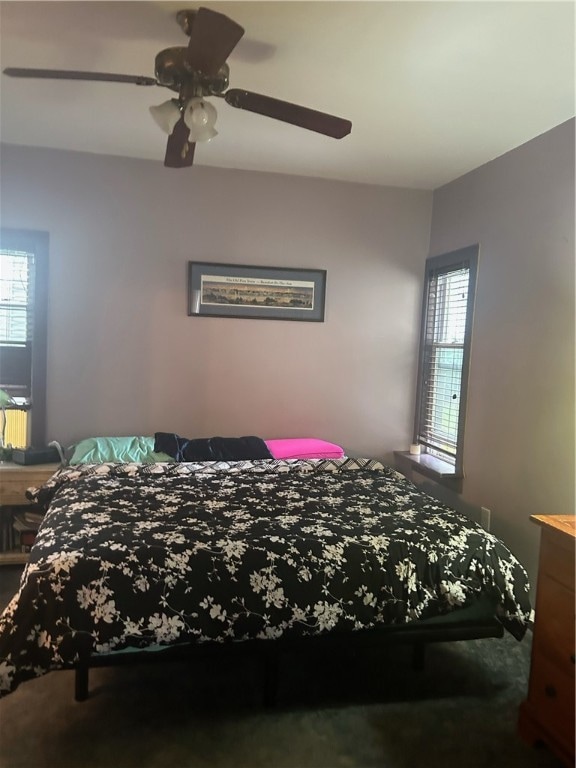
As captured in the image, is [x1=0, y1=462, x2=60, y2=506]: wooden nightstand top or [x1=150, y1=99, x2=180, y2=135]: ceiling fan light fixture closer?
[x1=150, y1=99, x2=180, y2=135]: ceiling fan light fixture

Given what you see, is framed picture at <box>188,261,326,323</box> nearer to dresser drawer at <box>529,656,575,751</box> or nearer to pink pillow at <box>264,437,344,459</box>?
pink pillow at <box>264,437,344,459</box>

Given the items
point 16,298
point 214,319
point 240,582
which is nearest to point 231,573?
point 240,582

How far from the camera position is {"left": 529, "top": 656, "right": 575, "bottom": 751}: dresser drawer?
6.23 feet

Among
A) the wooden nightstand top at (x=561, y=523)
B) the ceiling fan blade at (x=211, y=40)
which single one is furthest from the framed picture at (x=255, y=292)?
the wooden nightstand top at (x=561, y=523)

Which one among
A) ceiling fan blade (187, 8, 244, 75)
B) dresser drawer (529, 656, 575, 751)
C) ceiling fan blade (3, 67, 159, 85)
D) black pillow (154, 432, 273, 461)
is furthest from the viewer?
black pillow (154, 432, 273, 461)

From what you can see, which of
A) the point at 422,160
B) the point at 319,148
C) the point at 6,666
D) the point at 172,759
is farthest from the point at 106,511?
the point at 422,160

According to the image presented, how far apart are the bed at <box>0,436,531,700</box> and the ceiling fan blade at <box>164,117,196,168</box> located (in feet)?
5.19

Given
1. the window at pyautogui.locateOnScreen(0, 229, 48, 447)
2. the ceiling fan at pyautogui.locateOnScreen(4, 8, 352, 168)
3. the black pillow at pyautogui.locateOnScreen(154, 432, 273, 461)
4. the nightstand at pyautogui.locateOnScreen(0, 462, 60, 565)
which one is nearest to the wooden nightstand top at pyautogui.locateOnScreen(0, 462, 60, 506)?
the nightstand at pyautogui.locateOnScreen(0, 462, 60, 565)

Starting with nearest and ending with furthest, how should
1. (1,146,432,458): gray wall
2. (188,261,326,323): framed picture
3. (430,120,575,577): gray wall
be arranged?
(430,120,575,577): gray wall < (1,146,432,458): gray wall < (188,261,326,323): framed picture

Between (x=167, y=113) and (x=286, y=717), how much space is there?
2.33m

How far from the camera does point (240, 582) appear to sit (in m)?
2.19

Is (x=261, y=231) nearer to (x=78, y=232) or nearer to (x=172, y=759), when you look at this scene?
(x=78, y=232)

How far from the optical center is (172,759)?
1962mm

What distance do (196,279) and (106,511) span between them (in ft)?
6.03
